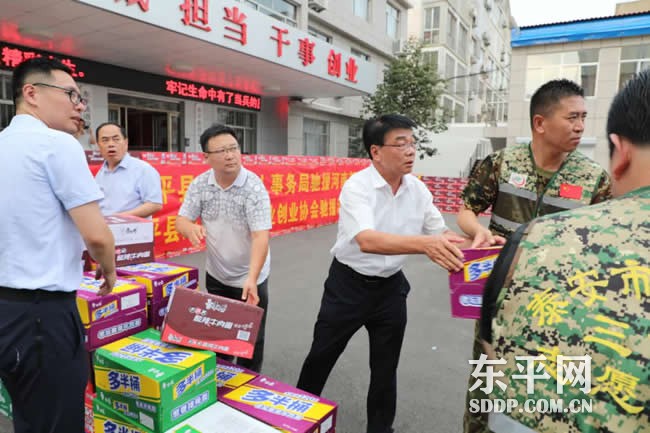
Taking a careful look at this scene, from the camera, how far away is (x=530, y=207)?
1978 millimetres

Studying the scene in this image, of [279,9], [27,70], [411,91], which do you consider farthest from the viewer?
[411,91]

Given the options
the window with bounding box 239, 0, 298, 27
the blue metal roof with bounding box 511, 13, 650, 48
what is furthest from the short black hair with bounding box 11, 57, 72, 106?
the blue metal roof with bounding box 511, 13, 650, 48

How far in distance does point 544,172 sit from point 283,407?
1558 millimetres

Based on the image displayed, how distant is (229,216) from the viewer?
2.46 meters

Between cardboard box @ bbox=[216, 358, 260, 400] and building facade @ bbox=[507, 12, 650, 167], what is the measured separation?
15.5 metres

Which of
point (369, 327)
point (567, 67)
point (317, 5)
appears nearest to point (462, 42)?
point (567, 67)

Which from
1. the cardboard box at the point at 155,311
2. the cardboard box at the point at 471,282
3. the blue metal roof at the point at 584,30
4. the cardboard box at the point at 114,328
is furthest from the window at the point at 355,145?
the cardboard box at the point at 471,282

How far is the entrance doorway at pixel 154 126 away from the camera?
9.68m

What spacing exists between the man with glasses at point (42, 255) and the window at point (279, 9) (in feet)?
33.3

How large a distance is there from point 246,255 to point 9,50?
6.90 m

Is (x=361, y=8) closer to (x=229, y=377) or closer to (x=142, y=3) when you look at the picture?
(x=142, y=3)

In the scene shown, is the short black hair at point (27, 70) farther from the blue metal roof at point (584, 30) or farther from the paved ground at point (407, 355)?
the blue metal roof at point (584, 30)

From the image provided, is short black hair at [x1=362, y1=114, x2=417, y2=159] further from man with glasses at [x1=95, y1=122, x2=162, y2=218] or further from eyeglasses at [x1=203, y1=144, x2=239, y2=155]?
man with glasses at [x1=95, y1=122, x2=162, y2=218]

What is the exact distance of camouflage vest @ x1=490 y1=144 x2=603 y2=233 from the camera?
74.9 inches
